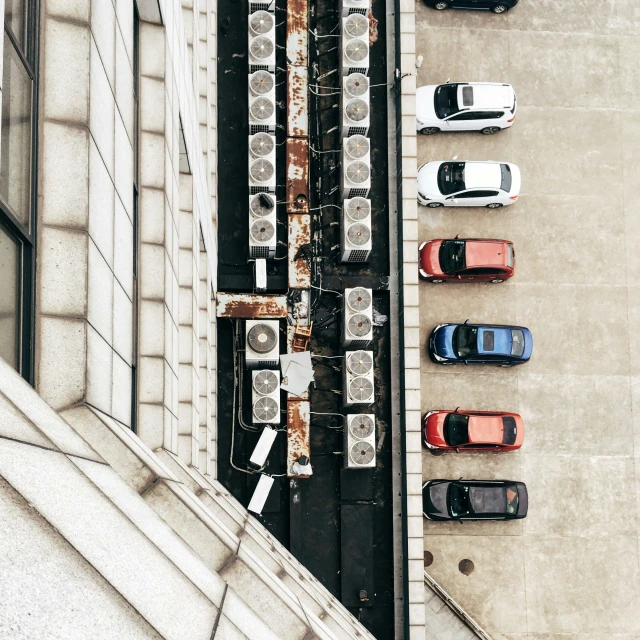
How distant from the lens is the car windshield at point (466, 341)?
82.8 feet

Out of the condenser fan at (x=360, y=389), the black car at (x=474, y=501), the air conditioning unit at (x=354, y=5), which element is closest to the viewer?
the condenser fan at (x=360, y=389)

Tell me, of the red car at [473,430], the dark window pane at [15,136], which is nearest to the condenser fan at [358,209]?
the red car at [473,430]

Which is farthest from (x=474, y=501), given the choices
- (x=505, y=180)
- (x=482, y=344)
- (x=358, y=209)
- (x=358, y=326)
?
(x=505, y=180)

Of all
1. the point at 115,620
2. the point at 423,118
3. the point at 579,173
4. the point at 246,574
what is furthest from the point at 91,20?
the point at 579,173

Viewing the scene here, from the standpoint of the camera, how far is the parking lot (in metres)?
25.4

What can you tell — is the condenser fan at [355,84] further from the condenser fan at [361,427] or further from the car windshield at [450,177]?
the condenser fan at [361,427]

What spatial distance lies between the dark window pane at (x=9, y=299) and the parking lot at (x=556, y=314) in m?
21.1

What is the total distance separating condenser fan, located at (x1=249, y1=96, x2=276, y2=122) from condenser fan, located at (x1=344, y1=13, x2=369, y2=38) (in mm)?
3413

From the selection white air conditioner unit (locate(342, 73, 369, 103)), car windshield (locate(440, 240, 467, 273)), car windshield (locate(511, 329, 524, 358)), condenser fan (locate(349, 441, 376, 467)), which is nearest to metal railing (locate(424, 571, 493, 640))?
condenser fan (locate(349, 441, 376, 467))

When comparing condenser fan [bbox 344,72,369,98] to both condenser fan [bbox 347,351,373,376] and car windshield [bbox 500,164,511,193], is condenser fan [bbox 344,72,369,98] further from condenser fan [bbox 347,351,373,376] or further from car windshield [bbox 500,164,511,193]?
car windshield [bbox 500,164,511,193]

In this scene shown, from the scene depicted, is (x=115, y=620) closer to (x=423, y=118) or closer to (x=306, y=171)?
(x=306, y=171)

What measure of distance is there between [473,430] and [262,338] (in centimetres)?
1026

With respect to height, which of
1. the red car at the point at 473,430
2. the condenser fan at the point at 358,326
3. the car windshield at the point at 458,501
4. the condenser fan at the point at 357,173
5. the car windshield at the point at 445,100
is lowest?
the car windshield at the point at 458,501

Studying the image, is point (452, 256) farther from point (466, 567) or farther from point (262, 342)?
point (466, 567)
